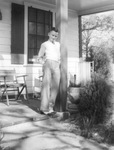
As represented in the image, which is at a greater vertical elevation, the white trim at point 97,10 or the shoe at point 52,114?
the white trim at point 97,10

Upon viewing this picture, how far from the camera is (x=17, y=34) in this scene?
646cm

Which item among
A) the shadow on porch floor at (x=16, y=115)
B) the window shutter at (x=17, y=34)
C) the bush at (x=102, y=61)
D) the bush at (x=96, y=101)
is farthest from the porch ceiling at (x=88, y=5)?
the bush at (x=96, y=101)

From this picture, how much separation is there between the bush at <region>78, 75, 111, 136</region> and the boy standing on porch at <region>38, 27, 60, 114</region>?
576 millimetres

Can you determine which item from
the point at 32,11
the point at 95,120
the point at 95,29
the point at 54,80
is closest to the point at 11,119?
the point at 54,80

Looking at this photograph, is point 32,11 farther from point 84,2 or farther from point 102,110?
point 102,110

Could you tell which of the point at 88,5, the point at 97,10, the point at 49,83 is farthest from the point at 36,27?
the point at 49,83

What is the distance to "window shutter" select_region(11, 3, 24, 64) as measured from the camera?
252 inches

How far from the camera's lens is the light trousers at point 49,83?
4133 mm

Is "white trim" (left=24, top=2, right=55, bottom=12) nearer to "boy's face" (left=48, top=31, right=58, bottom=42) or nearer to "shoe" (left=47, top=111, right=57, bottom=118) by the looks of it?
"boy's face" (left=48, top=31, right=58, bottom=42)

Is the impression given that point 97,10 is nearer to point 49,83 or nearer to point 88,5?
point 88,5

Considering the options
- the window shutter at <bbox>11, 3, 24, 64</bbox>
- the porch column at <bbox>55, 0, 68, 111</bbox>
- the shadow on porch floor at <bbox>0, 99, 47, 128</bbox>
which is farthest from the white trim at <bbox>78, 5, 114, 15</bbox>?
the shadow on porch floor at <bbox>0, 99, 47, 128</bbox>

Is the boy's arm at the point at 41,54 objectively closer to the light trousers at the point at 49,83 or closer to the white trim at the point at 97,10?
the light trousers at the point at 49,83

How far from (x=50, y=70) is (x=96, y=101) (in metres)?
0.99

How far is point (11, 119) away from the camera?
3781mm
